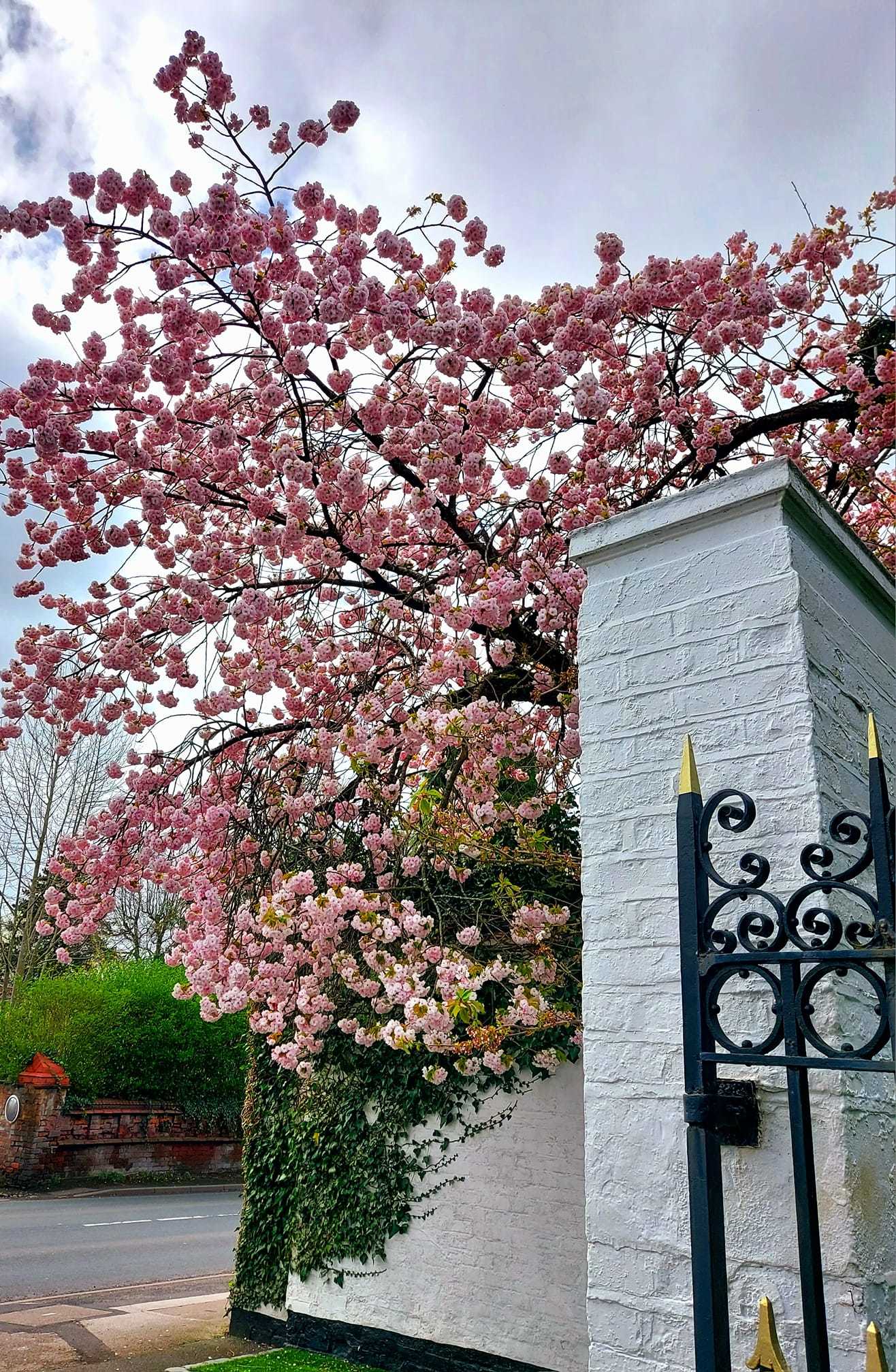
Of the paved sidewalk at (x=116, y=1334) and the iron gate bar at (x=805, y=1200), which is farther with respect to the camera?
the paved sidewalk at (x=116, y=1334)

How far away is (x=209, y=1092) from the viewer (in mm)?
17641

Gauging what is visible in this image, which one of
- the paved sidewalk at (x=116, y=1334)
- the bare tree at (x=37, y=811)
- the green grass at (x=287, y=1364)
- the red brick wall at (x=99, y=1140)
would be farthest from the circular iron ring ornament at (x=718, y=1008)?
the bare tree at (x=37, y=811)

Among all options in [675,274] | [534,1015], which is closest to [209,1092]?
[534,1015]

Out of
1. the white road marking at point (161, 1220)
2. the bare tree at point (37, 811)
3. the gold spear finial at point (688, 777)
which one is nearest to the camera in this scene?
the gold spear finial at point (688, 777)

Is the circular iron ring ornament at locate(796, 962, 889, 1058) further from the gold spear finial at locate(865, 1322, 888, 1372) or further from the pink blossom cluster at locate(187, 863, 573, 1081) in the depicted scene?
the pink blossom cluster at locate(187, 863, 573, 1081)

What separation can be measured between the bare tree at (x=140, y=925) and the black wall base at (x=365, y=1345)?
1612 cm

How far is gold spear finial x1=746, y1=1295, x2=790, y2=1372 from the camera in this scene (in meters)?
1.41

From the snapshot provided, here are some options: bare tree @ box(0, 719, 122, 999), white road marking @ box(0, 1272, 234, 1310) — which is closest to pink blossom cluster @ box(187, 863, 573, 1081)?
white road marking @ box(0, 1272, 234, 1310)

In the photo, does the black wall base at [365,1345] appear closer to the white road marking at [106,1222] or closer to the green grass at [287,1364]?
the green grass at [287,1364]

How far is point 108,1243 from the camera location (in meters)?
10.3

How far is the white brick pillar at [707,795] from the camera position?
1713mm

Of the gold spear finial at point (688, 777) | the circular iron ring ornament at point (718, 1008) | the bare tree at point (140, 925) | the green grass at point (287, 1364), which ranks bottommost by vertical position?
the green grass at point (287, 1364)

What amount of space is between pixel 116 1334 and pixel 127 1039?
1063 centimetres

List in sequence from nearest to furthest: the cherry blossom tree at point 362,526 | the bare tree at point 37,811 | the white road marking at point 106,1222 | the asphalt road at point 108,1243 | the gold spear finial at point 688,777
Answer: the gold spear finial at point 688,777, the cherry blossom tree at point 362,526, the asphalt road at point 108,1243, the white road marking at point 106,1222, the bare tree at point 37,811
